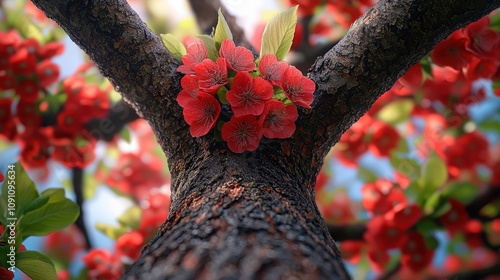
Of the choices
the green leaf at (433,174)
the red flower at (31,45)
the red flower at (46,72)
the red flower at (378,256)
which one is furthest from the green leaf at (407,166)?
the red flower at (31,45)

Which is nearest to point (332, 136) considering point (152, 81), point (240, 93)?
point (240, 93)

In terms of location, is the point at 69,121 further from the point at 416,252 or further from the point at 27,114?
the point at 416,252

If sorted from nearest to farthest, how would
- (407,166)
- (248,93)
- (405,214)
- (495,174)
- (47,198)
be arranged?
(248,93), (47,198), (405,214), (407,166), (495,174)

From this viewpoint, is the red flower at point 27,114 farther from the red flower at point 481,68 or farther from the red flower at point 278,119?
the red flower at point 481,68

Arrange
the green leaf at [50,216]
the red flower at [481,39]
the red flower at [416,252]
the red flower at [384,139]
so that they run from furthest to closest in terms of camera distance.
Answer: the red flower at [384,139], the red flower at [416,252], the red flower at [481,39], the green leaf at [50,216]

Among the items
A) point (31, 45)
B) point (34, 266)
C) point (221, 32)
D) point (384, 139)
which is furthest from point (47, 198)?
point (384, 139)

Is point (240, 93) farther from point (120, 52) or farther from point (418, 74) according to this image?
point (418, 74)
